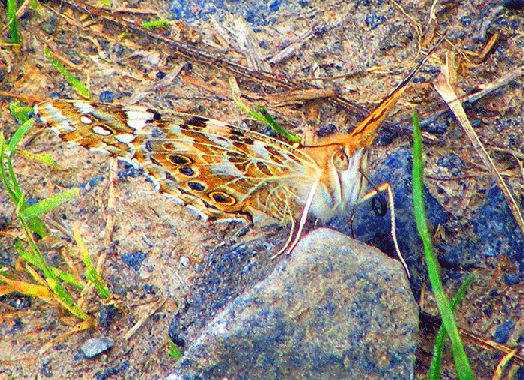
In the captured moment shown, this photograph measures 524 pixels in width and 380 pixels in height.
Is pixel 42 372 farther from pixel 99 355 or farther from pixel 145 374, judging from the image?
pixel 145 374

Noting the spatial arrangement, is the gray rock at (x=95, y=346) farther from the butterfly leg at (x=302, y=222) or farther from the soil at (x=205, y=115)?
the butterfly leg at (x=302, y=222)

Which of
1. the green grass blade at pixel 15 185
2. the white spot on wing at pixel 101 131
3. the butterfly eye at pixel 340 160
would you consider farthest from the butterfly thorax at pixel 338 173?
the green grass blade at pixel 15 185

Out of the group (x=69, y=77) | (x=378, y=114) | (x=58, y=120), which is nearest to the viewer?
(x=378, y=114)

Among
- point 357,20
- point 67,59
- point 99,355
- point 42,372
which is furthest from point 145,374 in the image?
point 357,20

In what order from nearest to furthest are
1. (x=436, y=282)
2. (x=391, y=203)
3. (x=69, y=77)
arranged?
(x=436, y=282)
(x=391, y=203)
(x=69, y=77)

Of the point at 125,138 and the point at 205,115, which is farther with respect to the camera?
the point at 205,115

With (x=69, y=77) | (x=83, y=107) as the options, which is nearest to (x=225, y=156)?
(x=83, y=107)

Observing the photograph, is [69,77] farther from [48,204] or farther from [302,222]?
[302,222]
